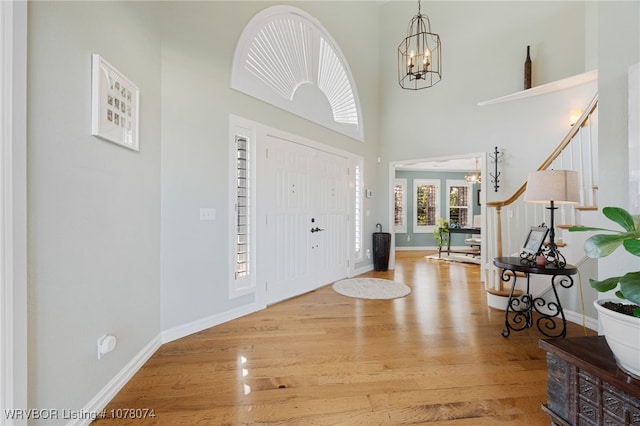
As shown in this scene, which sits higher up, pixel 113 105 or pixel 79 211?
pixel 113 105

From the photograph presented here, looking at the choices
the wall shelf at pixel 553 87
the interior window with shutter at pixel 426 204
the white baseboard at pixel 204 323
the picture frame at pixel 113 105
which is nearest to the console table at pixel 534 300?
the white baseboard at pixel 204 323

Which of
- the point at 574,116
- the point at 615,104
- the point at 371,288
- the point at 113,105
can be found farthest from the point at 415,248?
the point at 113,105

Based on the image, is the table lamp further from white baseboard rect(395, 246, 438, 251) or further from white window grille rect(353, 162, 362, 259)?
white baseboard rect(395, 246, 438, 251)

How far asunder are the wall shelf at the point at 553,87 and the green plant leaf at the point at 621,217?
3.92 meters

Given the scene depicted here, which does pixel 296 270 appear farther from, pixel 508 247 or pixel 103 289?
pixel 508 247

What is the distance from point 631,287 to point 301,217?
3395mm

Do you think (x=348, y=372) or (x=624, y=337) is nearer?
(x=624, y=337)

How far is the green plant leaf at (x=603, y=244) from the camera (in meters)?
1.05

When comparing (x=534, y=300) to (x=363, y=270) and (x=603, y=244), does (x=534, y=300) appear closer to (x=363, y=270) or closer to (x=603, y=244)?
(x=603, y=244)

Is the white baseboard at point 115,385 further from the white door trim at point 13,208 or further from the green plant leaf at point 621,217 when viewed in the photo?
the green plant leaf at point 621,217

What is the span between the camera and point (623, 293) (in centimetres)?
108

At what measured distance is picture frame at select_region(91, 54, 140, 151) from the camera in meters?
1.69

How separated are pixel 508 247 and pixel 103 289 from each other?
16.9ft

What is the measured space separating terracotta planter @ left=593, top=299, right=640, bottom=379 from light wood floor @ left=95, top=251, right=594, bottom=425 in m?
0.73
